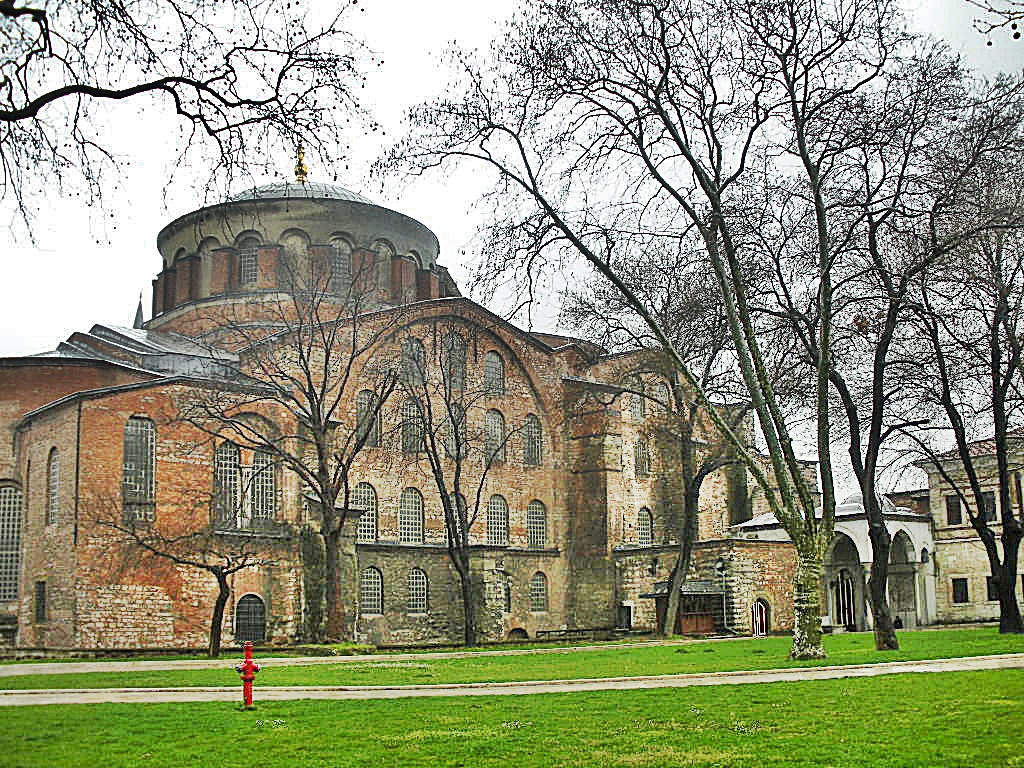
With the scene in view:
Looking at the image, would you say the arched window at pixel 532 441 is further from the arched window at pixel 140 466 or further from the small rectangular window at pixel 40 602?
the small rectangular window at pixel 40 602

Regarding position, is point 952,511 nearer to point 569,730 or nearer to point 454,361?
point 454,361

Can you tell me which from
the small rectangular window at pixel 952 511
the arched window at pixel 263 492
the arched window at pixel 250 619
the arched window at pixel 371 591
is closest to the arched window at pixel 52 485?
the arched window at pixel 263 492

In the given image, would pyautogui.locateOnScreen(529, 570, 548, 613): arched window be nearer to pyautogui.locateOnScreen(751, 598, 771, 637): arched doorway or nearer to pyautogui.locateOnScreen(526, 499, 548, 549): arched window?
pyautogui.locateOnScreen(526, 499, 548, 549): arched window

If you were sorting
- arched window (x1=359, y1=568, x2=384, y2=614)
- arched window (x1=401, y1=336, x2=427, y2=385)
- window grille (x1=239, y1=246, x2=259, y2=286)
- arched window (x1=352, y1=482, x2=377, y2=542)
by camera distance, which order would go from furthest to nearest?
window grille (x1=239, y1=246, x2=259, y2=286) → arched window (x1=352, y1=482, x2=377, y2=542) → arched window (x1=359, y1=568, x2=384, y2=614) → arched window (x1=401, y1=336, x2=427, y2=385)

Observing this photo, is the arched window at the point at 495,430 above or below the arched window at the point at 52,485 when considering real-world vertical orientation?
above

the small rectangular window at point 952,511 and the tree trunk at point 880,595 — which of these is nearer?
the tree trunk at point 880,595

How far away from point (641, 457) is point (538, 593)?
313 inches

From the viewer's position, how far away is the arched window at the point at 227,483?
3828cm

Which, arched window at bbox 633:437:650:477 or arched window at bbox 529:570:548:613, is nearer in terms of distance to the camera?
arched window at bbox 529:570:548:613

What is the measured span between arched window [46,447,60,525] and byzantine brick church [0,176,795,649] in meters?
0.10

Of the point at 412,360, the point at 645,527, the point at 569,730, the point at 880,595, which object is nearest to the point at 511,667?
the point at 880,595

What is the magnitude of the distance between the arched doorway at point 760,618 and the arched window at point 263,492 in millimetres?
17964

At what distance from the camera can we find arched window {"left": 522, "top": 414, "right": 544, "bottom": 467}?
163 ft

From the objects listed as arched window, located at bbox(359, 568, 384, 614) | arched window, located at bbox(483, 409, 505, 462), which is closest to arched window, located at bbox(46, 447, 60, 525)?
arched window, located at bbox(359, 568, 384, 614)
